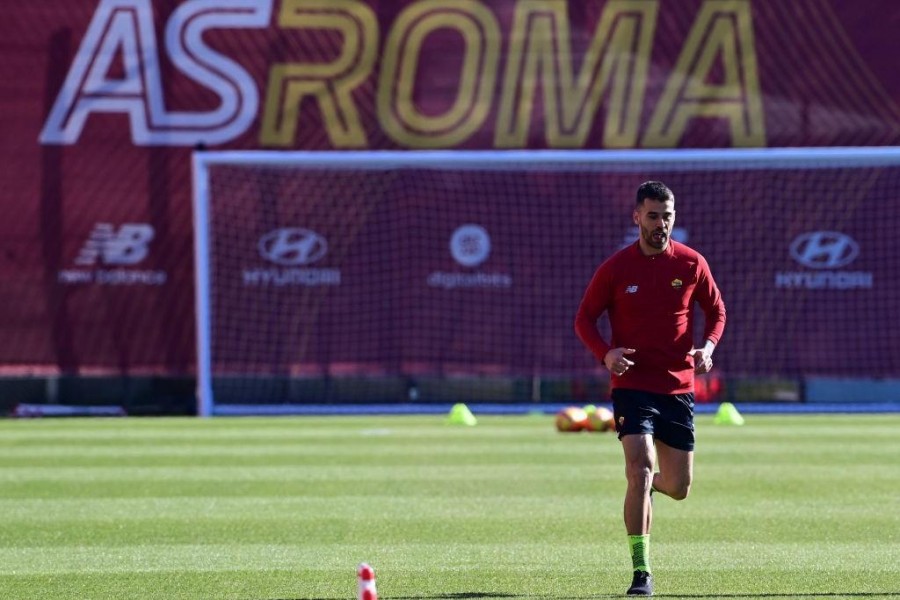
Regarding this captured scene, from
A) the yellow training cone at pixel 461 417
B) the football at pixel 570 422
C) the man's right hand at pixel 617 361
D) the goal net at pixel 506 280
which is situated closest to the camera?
the man's right hand at pixel 617 361

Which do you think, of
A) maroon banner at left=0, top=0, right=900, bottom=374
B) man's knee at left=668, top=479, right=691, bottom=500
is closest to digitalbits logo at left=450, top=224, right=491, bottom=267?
maroon banner at left=0, top=0, right=900, bottom=374

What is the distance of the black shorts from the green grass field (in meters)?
0.82

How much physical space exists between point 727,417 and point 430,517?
11526mm

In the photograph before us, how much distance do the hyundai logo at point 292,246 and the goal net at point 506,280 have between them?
2 cm

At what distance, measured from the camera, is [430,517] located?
41.7ft

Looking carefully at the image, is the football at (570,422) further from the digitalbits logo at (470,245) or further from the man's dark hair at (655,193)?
the man's dark hair at (655,193)

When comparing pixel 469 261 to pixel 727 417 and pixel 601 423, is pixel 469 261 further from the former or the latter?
pixel 601 423

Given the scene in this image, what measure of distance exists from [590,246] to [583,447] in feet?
26.2

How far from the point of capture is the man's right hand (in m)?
8.91

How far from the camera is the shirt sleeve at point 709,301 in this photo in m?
9.37

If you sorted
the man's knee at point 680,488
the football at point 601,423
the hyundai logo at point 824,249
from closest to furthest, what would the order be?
1. the man's knee at point 680,488
2. the football at point 601,423
3. the hyundai logo at point 824,249

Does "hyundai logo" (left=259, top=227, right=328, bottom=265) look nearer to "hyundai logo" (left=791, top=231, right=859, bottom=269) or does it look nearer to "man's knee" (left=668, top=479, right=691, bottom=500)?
"hyundai logo" (left=791, top=231, right=859, bottom=269)

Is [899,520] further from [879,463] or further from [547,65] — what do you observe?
[547,65]

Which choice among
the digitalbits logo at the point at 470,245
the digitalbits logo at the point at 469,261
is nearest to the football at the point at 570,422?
the digitalbits logo at the point at 469,261
